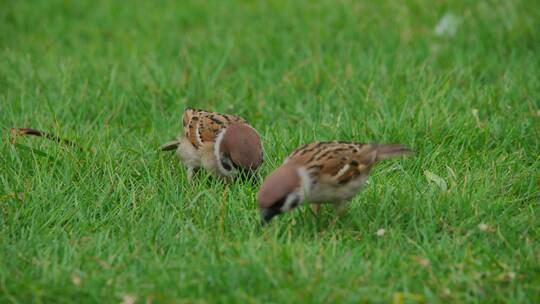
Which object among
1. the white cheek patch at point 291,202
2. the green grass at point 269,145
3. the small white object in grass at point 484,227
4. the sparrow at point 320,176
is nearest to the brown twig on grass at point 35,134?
the green grass at point 269,145

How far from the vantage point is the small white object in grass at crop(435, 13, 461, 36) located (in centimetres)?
788

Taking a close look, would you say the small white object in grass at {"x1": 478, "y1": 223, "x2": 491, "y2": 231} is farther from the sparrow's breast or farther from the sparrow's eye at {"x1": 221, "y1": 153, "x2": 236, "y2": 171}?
the sparrow's eye at {"x1": 221, "y1": 153, "x2": 236, "y2": 171}

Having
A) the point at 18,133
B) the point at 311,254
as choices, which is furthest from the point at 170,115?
the point at 311,254

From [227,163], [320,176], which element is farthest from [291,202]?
[227,163]

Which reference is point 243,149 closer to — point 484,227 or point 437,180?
point 437,180

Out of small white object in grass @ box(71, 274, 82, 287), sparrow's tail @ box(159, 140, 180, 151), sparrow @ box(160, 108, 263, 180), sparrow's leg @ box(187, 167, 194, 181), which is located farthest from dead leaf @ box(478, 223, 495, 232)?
sparrow's tail @ box(159, 140, 180, 151)

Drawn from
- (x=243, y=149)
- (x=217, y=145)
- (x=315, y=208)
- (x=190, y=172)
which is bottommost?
(x=190, y=172)

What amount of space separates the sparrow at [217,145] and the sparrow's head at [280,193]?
616 millimetres

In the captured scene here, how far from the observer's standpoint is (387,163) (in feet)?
18.5

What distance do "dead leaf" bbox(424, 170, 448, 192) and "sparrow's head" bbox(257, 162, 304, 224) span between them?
1011mm

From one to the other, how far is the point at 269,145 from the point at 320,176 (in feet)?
4.13

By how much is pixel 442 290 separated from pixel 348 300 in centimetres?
48

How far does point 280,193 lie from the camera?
4.38 m

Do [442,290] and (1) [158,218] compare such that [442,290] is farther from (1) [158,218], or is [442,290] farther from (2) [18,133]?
(2) [18,133]
